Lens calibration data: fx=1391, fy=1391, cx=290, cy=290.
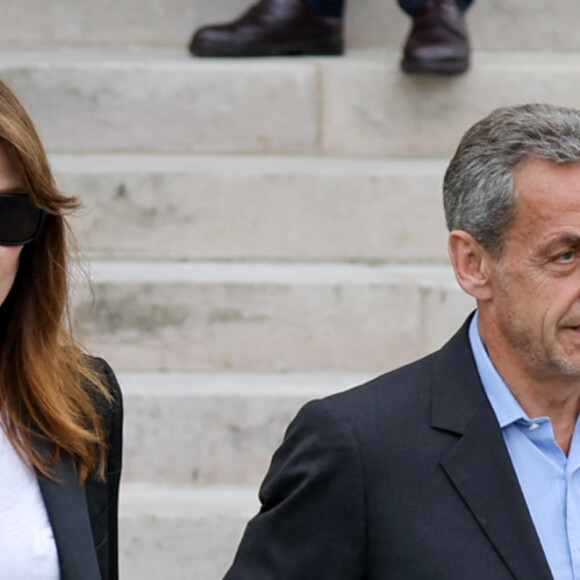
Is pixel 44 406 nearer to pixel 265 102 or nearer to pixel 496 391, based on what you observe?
pixel 496 391

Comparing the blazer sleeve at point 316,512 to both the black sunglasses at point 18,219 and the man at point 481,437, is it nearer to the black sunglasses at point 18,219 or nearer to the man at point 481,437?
the man at point 481,437

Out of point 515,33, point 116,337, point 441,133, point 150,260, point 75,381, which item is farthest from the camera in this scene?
point 515,33

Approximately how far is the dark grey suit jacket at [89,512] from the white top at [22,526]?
16 millimetres

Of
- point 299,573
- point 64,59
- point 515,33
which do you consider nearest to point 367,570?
point 299,573

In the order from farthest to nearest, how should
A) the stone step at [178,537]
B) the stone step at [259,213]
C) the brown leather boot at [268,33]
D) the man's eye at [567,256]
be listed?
the brown leather boot at [268,33] → the stone step at [259,213] → the stone step at [178,537] → the man's eye at [567,256]

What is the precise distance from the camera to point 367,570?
2.25 metres

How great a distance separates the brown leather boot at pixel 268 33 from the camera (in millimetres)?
4949

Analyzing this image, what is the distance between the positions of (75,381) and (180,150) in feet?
7.70

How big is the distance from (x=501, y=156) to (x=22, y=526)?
0.99 meters

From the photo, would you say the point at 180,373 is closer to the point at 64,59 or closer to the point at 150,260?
the point at 150,260

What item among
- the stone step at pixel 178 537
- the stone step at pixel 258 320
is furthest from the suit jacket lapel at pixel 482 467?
the stone step at pixel 258 320

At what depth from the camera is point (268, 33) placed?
4973 mm

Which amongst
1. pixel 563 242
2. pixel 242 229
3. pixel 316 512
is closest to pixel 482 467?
pixel 316 512

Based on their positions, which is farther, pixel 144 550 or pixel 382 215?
pixel 382 215
